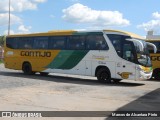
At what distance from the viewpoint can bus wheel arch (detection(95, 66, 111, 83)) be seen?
1907 centimetres

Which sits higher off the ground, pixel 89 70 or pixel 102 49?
pixel 102 49

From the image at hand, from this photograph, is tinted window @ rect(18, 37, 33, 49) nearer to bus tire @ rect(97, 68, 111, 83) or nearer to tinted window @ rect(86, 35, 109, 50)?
tinted window @ rect(86, 35, 109, 50)

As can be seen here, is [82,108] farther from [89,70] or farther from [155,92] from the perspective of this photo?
[89,70]

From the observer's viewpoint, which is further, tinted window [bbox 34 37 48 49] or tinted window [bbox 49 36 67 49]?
tinted window [bbox 34 37 48 49]

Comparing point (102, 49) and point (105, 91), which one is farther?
point (102, 49)

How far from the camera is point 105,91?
15406mm

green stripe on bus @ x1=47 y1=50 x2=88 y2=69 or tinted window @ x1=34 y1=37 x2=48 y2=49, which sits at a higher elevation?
tinted window @ x1=34 y1=37 x2=48 y2=49

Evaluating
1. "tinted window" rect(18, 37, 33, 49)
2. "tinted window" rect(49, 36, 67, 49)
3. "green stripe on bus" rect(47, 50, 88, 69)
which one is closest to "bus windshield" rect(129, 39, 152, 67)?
"green stripe on bus" rect(47, 50, 88, 69)

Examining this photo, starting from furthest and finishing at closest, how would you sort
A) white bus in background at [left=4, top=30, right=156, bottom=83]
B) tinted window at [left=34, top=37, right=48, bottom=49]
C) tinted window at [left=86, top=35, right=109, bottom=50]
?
tinted window at [left=34, top=37, right=48, bottom=49] < tinted window at [left=86, top=35, right=109, bottom=50] < white bus in background at [left=4, top=30, right=156, bottom=83]

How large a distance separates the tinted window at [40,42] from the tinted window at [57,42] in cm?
46

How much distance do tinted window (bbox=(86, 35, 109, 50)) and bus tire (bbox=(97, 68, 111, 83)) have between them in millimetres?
1228

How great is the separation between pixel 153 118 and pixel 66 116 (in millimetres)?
2377

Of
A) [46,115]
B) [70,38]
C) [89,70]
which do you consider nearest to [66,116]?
[46,115]

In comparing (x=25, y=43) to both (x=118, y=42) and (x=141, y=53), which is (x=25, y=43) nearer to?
(x=118, y=42)
